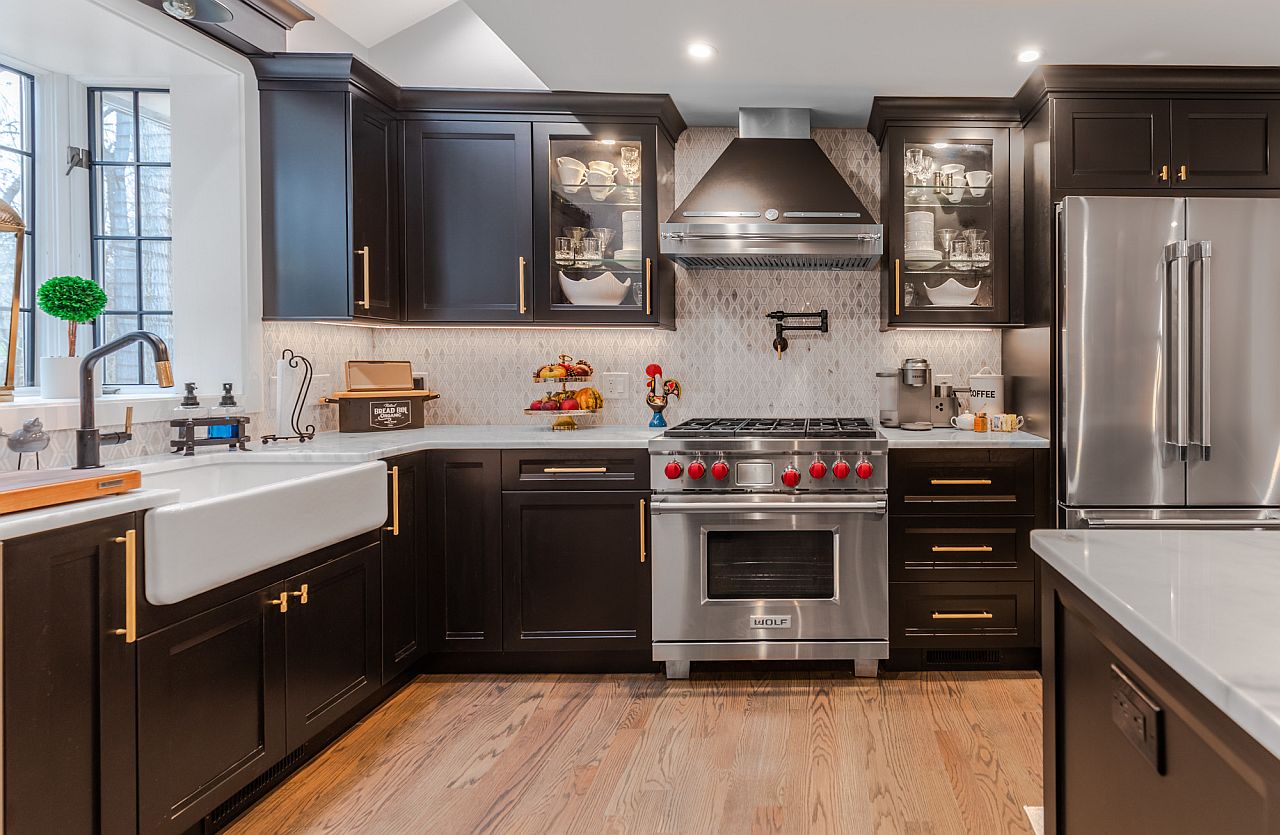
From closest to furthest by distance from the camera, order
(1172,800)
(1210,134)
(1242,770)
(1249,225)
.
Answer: (1242,770)
(1172,800)
(1249,225)
(1210,134)

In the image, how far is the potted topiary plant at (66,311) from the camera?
2.13m

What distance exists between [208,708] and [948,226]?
3.20m

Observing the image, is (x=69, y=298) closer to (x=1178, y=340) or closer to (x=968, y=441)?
(x=968, y=441)

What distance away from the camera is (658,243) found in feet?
11.1

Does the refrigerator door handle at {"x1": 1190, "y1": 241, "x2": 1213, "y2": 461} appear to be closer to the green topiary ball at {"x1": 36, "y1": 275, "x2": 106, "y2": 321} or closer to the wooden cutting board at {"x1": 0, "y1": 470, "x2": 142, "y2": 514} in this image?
the wooden cutting board at {"x1": 0, "y1": 470, "x2": 142, "y2": 514}

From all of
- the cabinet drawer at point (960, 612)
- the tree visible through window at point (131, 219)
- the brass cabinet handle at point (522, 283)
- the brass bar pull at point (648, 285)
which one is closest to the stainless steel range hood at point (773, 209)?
the brass bar pull at point (648, 285)

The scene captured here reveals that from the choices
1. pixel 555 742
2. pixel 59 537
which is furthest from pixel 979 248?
pixel 59 537

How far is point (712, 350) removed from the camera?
12.3ft

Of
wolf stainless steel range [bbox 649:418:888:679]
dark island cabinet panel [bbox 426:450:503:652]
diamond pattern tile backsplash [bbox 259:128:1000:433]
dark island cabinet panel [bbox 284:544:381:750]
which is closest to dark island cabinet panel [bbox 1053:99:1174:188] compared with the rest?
diamond pattern tile backsplash [bbox 259:128:1000:433]

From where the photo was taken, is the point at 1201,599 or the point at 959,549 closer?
the point at 1201,599

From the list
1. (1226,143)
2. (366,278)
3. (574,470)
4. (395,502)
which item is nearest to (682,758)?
(574,470)

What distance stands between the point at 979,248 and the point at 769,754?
2.28 meters

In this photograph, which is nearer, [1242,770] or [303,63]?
[1242,770]

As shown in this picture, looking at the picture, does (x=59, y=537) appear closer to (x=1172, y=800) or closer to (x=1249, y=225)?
(x=1172, y=800)
